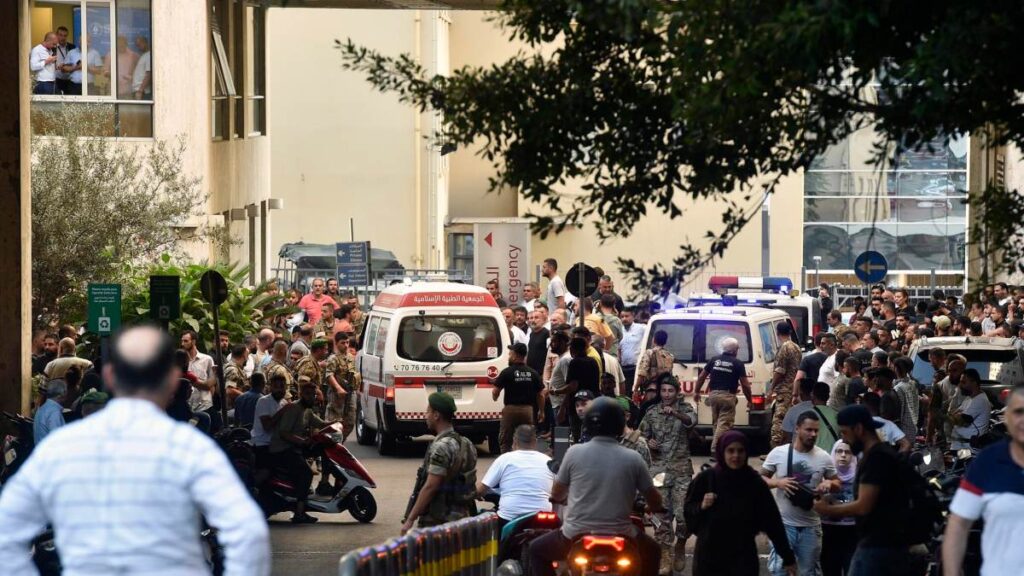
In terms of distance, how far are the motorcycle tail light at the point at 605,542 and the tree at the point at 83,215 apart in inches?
652

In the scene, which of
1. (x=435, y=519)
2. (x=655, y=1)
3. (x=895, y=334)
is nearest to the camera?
(x=655, y=1)

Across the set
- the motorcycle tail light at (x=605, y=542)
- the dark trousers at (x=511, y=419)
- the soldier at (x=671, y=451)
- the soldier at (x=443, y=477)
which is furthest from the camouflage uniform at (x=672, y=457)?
the dark trousers at (x=511, y=419)

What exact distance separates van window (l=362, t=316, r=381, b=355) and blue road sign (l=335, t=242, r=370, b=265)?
11.8 m

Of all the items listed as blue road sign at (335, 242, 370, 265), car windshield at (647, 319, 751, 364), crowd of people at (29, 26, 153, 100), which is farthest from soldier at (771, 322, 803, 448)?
blue road sign at (335, 242, 370, 265)

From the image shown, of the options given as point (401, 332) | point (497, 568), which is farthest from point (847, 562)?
point (401, 332)

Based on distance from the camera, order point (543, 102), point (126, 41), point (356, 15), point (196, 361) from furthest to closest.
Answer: point (356, 15)
point (126, 41)
point (196, 361)
point (543, 102)

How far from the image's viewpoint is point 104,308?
20500 mm

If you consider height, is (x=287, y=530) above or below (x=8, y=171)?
below

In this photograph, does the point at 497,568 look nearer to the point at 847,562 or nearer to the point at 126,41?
the point at 847,562

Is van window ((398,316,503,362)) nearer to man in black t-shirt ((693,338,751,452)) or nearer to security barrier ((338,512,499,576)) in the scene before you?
man in black t-shirt ((693,338,751,452))

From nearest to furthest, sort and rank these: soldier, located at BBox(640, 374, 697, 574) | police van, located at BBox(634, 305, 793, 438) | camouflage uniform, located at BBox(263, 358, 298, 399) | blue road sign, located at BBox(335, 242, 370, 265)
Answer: soldier, located at BBox(640, 374, 697, 574) < camouflage uniform, located at BBox(263, 358, 298, 399) < police van, located at BBox(634, 305, 793, 438) < blue road sign, located at BBox(335, 242, 370, 265)

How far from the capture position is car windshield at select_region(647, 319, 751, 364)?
72.0 feet

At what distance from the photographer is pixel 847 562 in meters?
11.8

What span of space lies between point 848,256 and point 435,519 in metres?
49.7
